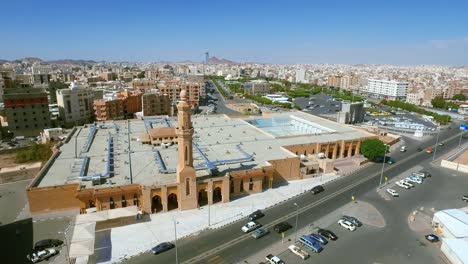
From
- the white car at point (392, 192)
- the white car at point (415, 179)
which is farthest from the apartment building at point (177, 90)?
the white car at point (392, 192)

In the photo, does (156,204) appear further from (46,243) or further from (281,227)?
(281,227)

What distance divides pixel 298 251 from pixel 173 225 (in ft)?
52.7

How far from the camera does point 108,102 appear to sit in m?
97.1

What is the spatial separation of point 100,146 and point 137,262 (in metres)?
32.4

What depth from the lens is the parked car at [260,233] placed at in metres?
35.4

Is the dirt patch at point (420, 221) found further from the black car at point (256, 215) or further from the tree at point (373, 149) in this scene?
the tree at point (373, 149)

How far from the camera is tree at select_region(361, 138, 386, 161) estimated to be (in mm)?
61525

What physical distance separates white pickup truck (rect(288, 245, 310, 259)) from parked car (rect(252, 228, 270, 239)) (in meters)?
3.67

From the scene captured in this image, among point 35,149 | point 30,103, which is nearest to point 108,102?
point 30,103

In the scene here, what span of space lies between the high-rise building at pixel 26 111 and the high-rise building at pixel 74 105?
6780 mm

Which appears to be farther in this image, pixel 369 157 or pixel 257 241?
pixel 369 157

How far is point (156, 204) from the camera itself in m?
42.0

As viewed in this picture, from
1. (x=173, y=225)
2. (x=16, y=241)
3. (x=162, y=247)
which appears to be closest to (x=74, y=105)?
(x=16, y=241)

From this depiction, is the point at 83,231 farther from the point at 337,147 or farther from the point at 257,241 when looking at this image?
the point at 337,147
